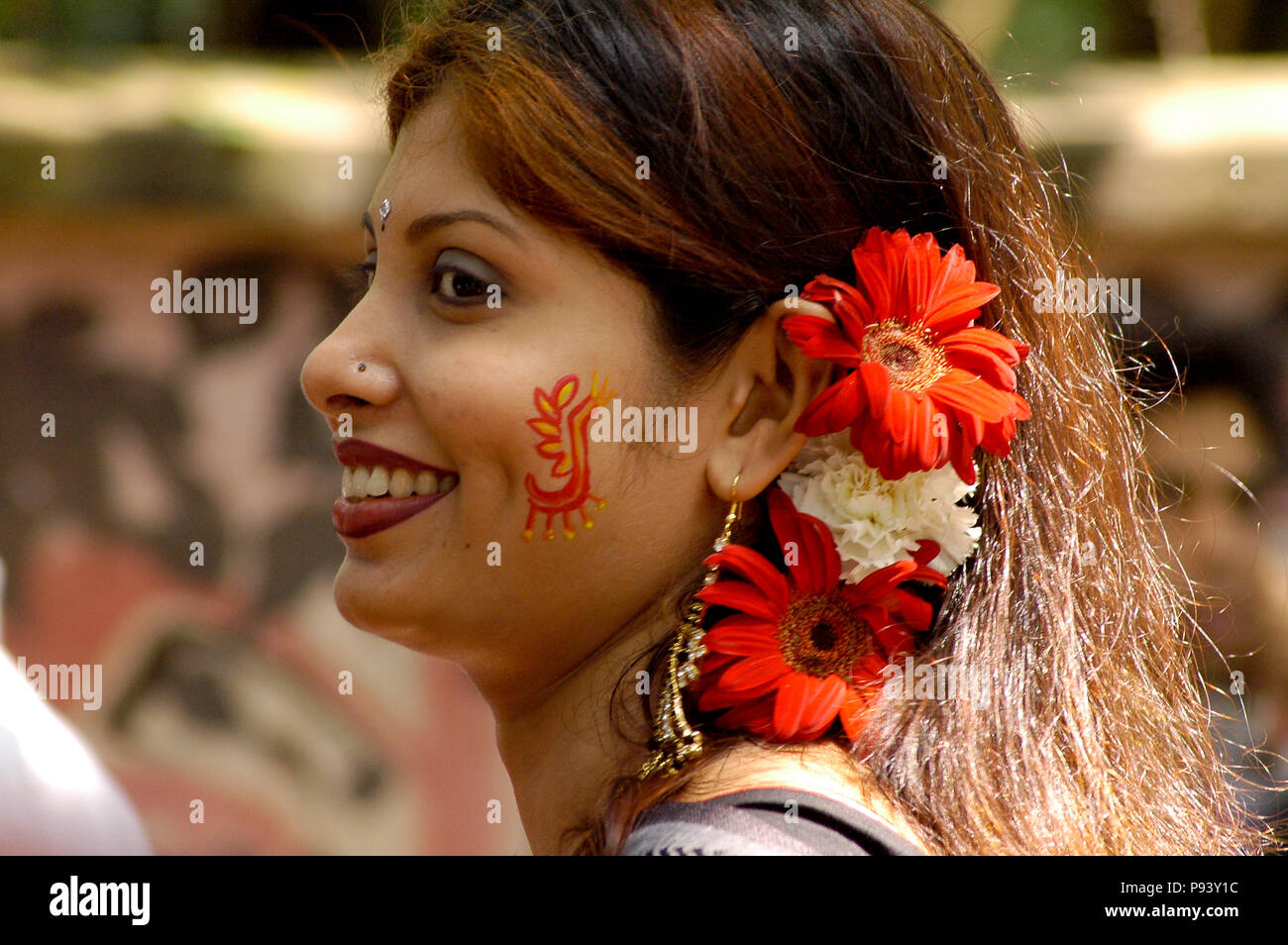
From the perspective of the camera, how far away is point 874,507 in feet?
6.18

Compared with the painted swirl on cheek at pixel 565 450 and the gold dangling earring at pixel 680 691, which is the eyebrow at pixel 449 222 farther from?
the gold dangling earring at pixel 680 691

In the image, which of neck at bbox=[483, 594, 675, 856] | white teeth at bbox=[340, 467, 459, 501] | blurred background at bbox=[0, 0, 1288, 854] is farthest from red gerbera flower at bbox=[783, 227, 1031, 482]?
blurred background at bbox=[0, 0, 1288, 854]

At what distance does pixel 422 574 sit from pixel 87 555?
4597 mm

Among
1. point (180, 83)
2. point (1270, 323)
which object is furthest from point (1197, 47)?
point (180, 83)

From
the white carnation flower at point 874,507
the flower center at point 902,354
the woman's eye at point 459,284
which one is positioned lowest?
the white carnation flower at point 874,507

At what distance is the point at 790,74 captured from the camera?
194 cm

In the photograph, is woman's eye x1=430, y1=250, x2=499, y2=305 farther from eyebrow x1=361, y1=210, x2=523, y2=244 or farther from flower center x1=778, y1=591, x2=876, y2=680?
flower center x1=778, y1=591, x2=876, y2=680

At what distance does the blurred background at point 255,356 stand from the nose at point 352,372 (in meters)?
4.01

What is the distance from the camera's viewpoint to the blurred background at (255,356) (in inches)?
231

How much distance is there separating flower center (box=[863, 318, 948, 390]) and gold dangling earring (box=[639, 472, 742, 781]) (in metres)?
0.27

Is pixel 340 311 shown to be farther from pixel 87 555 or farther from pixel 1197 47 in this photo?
pixel 1197 47

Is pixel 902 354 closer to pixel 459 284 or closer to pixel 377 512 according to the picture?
pixel 459 284

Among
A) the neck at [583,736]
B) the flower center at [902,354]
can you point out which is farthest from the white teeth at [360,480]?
the flower center at [902,354]

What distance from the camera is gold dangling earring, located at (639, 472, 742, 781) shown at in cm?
179
